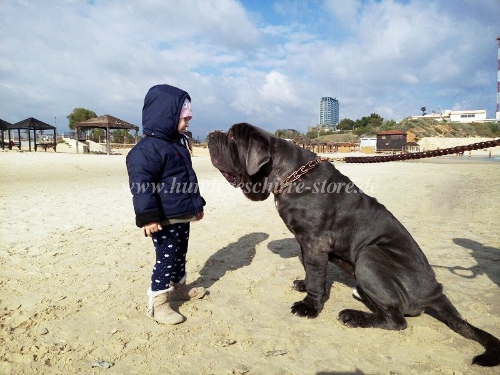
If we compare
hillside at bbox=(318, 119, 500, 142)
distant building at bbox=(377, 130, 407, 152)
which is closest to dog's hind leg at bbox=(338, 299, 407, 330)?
distant building at bbox=(377, 130, 407, 152)

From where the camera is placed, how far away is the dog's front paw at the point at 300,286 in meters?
3.47

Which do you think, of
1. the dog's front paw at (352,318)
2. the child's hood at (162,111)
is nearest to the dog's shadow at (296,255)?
the dog's front paw at (352,318)

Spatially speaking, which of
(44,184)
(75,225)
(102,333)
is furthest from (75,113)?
(102,333)

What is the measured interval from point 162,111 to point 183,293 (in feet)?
6.01

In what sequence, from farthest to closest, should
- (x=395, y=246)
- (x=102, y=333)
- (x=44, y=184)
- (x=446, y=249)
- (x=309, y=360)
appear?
(x=44, y=184)
(x=446, y=249)
(x=395, y=246)
(x=102, y=333)
(x=309, y=360)

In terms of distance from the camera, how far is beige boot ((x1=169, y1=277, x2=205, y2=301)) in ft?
10.7

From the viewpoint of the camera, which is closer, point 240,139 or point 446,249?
point 240,139

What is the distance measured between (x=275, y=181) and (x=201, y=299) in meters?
1.45

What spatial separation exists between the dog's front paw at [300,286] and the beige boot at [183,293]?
3.35 feet

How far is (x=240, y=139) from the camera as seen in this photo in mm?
3104

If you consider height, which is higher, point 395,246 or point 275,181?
point 275,181

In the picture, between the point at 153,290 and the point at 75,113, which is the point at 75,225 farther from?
the point at 75,113

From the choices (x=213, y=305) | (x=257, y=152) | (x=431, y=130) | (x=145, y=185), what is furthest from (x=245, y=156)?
(x=431, y=130)

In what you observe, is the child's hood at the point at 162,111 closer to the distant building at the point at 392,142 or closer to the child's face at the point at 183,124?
the child's face at the point at 183,124
